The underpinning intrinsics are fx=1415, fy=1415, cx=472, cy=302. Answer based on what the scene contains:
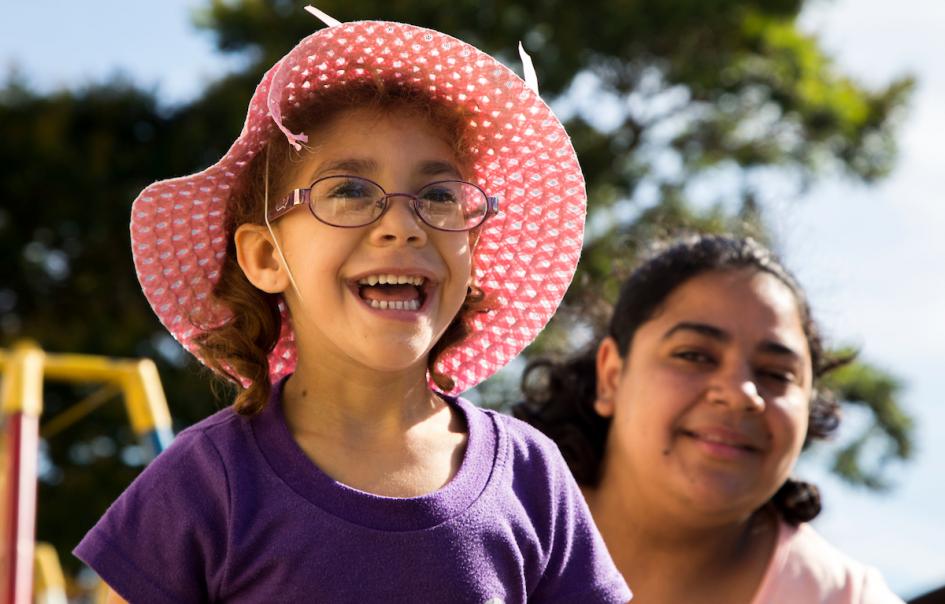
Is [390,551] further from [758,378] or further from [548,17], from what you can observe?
[548,17]

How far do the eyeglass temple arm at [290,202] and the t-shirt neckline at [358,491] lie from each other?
275 millimetres

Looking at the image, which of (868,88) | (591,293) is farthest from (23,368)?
(868,88)

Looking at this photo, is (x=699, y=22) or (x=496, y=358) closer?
(x=496, y=358)

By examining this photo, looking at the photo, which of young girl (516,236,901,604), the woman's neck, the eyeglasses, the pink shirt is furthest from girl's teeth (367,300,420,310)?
the pink shirt

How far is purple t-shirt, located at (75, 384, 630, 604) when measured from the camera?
6.12 ft

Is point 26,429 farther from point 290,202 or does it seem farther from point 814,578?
point 814,578

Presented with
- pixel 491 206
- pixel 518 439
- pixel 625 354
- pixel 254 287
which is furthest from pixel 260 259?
pixel 625 354

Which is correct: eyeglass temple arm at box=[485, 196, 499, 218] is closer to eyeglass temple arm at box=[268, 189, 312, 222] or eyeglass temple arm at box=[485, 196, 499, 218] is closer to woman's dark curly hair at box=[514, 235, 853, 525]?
eyeglass temple arm at box=[268, 189, 312, 222]

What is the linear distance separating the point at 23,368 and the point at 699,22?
736 cm

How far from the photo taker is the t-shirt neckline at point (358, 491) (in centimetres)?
191

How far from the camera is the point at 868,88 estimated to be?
34.9 ft

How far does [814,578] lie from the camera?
3.04 metres

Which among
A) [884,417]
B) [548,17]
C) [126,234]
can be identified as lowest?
[126,234]

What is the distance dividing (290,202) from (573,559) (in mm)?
672
